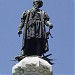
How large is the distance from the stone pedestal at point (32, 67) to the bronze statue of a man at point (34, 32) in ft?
2.51

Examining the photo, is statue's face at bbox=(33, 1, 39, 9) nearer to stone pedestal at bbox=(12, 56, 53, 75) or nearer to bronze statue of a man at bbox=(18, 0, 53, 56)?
bronze statue of a man at bbox=(18, 0, 53, 56)

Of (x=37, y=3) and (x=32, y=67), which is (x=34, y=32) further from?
(x=32, y=67)

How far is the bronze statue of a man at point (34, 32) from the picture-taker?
28.0 metres

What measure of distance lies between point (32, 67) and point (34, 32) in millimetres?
1848

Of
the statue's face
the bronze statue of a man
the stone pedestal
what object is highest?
the statue's face

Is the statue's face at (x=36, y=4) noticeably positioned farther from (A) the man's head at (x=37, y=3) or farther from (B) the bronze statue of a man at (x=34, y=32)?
(B) the bronze statue of a man at (x=34, y=32)

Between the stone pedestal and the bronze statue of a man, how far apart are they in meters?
0.76

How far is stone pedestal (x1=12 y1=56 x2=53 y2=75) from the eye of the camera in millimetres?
26812

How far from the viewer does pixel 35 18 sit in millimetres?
28594

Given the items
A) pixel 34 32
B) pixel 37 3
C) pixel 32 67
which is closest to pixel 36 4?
pixel 37 3

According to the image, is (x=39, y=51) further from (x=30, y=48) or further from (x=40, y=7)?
(x=40, y=7)

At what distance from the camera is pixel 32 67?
26922 millimetres

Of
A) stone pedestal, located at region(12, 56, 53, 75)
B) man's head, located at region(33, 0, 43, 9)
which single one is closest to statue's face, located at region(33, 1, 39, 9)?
man's head, located at region(33, 0, 43, 9)

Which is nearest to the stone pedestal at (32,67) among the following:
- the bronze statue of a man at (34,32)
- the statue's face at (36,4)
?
the bronze statue of a man at (34,32)
